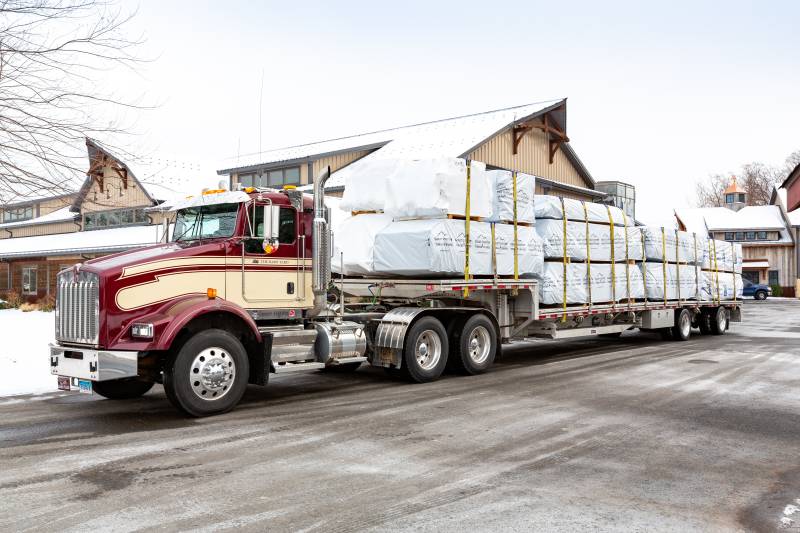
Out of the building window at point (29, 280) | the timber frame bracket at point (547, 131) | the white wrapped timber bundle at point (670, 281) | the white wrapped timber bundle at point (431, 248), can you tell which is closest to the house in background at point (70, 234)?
the building window at point (29, 280)

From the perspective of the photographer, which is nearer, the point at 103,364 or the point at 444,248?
the point at 103,364

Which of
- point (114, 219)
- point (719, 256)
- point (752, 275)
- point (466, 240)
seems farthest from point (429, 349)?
point (752, 275)

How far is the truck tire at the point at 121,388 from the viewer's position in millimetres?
8914

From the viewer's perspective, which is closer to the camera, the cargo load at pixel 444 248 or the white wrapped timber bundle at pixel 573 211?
the cargo load at pixel 444 248

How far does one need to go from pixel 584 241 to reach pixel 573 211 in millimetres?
657

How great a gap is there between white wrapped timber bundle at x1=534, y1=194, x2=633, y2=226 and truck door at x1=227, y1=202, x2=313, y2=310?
17.4 feet

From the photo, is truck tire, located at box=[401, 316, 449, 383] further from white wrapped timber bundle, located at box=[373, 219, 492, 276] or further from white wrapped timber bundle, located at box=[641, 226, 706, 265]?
white wrapped timber bundle, located at box=[641, 226, 706, 265]

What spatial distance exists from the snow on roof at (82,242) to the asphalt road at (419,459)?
63.8 ft

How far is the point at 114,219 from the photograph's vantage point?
35.1 metres

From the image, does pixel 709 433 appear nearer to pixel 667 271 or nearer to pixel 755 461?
pixel 755 461

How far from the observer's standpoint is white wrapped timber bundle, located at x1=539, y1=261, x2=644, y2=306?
1270cm

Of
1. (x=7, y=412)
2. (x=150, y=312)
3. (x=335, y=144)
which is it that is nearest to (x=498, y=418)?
(x=150, y=312)

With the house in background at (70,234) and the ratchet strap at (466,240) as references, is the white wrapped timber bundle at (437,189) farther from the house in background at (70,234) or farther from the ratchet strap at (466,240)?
the house in background at (70,234)

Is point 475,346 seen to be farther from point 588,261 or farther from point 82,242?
point 82,242
